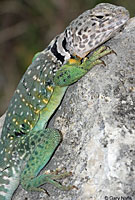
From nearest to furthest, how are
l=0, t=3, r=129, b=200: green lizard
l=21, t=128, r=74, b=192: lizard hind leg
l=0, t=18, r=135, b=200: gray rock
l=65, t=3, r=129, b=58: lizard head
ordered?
l=0, t=18, r=135, b=200: gray rock → l=21, t=128, r=74, b=192: lizard hind leg → l=0, t=3, r=129, b=200: green lizard → l=65, t=3, r=129, b=58: lizard head

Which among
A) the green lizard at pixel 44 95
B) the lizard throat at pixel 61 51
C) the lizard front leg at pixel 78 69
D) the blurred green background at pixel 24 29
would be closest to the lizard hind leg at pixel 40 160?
the green lizard at pixel 44 95

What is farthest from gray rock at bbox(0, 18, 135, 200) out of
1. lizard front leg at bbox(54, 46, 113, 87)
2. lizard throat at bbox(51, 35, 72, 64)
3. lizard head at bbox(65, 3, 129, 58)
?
lizard throat at bbox(51, 35, 72, 64)

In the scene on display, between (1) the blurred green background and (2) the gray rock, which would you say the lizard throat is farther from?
(1) the blurred green background

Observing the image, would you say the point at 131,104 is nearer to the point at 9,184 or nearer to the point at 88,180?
the point at 88,180

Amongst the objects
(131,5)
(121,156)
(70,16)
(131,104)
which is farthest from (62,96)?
(70,16)

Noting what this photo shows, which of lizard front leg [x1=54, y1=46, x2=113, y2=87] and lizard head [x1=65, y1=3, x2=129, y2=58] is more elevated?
lizard head [x1=65, y1=3, x2=129, y2=58]

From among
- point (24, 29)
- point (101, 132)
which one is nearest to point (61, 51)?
point (101, 132)

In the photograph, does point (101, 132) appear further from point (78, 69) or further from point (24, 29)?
point (24, 29)

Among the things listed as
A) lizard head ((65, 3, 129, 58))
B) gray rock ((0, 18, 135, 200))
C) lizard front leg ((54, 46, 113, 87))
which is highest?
lizard head ((65, 3, 129, 58))
